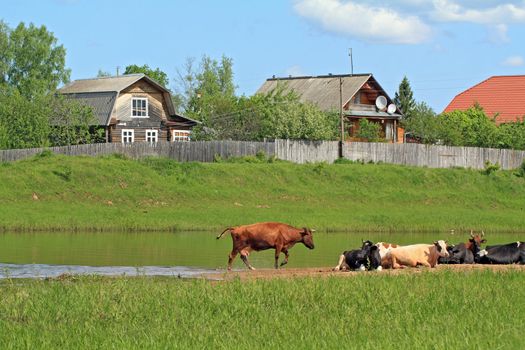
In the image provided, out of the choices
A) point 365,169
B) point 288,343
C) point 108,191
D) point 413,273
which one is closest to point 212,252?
point 413,273

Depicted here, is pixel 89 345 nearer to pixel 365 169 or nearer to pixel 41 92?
pixel 365 169

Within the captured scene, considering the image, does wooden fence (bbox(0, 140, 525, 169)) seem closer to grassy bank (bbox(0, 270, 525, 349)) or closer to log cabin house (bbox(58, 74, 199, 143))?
log cabin house (bbox(58, 74, 199, 143))

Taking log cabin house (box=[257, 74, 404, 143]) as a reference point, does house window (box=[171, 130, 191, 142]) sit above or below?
below

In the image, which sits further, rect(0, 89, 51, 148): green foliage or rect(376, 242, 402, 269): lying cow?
rect(0, 89, 51, 148): green foliage

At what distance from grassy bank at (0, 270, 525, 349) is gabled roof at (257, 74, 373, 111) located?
188 ft

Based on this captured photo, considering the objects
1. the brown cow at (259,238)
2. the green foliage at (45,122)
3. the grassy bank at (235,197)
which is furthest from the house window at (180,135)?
the brown cow at (259,238)

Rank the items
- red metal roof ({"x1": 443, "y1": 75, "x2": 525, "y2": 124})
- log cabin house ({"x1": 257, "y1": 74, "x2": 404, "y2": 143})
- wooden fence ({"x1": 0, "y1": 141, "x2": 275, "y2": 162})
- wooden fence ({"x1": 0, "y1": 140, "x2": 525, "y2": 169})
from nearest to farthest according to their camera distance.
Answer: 1. wooden fence ({"x1": 0, "y1": 141, "x2": 275, "y2": 162})
2. wooden fence ({"x1": 0, "y1": 140, "x2": 525, "y2": 169})
3. log cabin house ({"x1": 257, "y1": 74, "x2": 404, "y2": 143})
4. red metal roof ({"x1": 443, "y1": 75, "x2": 525, "y2": 124})

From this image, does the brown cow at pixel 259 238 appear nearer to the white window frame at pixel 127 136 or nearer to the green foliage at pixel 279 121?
the green foliage at pixel 279 121

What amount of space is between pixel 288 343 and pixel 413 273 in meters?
9.02

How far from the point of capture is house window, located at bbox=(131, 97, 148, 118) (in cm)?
7488

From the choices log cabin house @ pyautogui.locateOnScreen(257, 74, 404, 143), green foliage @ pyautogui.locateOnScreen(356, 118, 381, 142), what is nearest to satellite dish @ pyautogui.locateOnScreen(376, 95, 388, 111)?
log cabin house @ pyautogui.locateOnScreen(257, 74, 404, 143)

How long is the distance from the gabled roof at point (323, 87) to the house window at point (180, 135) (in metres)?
8.10

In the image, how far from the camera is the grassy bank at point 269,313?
47.5 ft

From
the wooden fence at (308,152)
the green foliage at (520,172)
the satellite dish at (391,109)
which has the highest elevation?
the satellite dish at (391,109)
